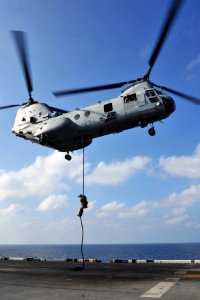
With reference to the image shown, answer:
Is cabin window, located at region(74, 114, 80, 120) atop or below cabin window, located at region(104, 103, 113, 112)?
below

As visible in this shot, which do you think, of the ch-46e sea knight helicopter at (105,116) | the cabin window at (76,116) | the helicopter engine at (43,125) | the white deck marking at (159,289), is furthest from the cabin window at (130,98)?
the white deck marking at (159,289)

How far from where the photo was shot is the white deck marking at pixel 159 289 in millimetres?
11953

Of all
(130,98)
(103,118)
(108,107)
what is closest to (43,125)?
(103,118)

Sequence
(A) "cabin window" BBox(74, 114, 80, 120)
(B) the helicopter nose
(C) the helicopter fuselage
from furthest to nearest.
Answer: (A) "cabin window" BBox(74, 114, 80, 120) < (C) the helicopter fuselage < (B) the helicopter nose

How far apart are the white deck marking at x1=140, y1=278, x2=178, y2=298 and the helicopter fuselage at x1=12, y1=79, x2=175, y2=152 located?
13.0m

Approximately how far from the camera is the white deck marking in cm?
1195

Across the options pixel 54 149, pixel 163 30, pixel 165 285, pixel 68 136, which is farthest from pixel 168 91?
pixel 165 285

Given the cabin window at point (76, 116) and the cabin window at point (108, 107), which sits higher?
the cabin window at point (108, 107)

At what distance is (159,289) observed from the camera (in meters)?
13.1

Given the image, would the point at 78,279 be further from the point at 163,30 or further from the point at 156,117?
the point at 163,30

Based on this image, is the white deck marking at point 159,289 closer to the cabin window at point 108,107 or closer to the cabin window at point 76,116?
the cabin window at point 108,107

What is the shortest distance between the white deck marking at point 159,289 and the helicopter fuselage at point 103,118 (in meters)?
13.0

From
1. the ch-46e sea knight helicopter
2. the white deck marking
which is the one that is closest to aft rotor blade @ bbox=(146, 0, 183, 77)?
the ch-46e sea knight helicopter

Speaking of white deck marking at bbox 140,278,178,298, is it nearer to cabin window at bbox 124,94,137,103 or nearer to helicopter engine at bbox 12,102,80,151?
cabin window at bbox 124,94,137,103
